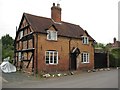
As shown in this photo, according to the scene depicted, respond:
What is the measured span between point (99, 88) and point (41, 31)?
13429mm

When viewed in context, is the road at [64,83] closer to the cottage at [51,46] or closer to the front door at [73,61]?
the cottage at [51,46]

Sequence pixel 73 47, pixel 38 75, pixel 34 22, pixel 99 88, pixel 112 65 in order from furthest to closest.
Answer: pixel 112 65, pixel 73 47, pixel 34 22, pixel 38 75, pixel 99 88

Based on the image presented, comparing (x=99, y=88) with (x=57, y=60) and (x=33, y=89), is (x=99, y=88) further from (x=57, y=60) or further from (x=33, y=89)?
(x=57, y=60)

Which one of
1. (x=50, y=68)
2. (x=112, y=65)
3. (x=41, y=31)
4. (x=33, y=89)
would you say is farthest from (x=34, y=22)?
(x=112, y=65)

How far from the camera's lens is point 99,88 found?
13672 mm

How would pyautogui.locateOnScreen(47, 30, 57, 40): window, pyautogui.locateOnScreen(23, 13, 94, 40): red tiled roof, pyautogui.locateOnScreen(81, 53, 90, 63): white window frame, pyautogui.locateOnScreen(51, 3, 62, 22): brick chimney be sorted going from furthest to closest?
1. pyautogui.locateOnScreen(81, 53, 90, 63): white window frame
2. pyautogui.locateOnScreen(51, 3, 62, 22): brick chimney
3. pyautogui.locateOnScreen(23, 13, 94, 40): red tiled roof
4. pyautogui.locateOnScreen(47, 30, 57, 40): window

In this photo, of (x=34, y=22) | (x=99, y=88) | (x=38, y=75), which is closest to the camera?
(x=99, y=88)

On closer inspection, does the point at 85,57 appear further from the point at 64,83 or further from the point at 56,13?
the point at 64,83

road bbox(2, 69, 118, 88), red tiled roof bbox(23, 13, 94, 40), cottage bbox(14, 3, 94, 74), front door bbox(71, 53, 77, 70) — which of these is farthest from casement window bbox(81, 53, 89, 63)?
road bbox(2, 69, 118, 88)

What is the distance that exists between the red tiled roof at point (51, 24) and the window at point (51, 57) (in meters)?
2.89

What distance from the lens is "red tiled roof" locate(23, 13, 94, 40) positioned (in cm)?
2616

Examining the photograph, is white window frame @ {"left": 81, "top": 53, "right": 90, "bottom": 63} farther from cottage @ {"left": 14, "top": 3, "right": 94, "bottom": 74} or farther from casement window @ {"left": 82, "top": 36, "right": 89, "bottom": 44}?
casement window @ {"left": 82, "top": 36, "right": 89, "bottom": 44}

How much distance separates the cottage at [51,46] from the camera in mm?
24875

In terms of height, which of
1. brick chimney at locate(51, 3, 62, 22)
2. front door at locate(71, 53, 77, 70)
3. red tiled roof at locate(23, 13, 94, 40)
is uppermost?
brick chimney at locate(51, 3, 62, 22)
